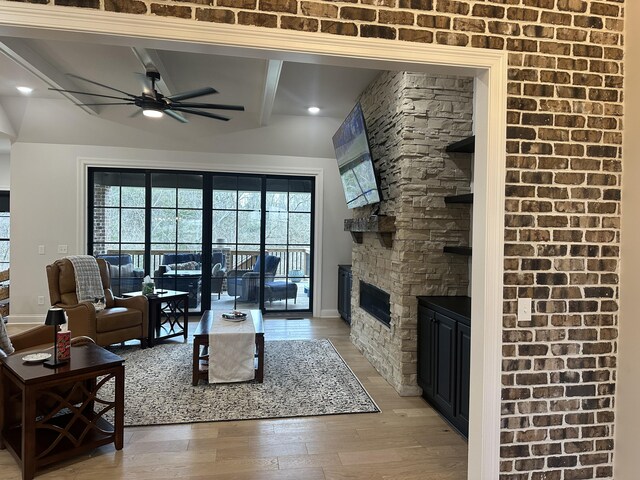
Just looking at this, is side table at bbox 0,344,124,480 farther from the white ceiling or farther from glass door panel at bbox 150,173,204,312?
glass door panel at bbox 150,173,204,312

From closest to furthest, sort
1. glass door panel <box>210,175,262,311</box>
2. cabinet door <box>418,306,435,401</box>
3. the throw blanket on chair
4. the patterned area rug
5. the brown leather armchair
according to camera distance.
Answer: the patterned area rug, cabinet door <box>418,306,435,401</box>, the brown leather armchair, the throw blanket on chair, glass door panel <box>210,175,262,311</box>

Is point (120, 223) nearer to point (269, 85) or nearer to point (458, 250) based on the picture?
point (269, 85)

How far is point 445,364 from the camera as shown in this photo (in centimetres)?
315

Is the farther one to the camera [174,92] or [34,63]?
[174,92]

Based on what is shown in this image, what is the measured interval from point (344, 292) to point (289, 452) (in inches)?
153

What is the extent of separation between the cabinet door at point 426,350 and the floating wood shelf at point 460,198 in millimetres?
967

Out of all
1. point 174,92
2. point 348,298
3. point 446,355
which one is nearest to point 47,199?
point 174,92

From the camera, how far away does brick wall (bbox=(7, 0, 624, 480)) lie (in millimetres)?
1974

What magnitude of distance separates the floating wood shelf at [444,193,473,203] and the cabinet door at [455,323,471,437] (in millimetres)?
1043

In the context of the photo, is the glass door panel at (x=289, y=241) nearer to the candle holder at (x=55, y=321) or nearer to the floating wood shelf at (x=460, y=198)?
the floating wood shelf at (x=460, y=198)

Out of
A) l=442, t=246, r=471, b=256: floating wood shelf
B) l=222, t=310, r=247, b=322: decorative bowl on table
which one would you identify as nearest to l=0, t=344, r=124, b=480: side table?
l=222, t=310, r=247, b=322: decorative bowl on table

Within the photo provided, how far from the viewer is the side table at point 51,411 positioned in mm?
2324

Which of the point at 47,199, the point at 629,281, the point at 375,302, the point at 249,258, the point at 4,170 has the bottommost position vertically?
the point at 375,302

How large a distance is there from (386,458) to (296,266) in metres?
4.52
